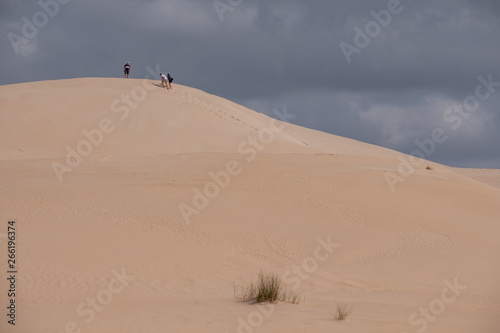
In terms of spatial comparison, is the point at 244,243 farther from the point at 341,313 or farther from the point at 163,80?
the point at 163,80

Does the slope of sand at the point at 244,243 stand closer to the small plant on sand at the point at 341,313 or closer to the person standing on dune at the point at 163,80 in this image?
the small plant on sand at the point at 341,313

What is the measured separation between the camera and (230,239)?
43.0 feet

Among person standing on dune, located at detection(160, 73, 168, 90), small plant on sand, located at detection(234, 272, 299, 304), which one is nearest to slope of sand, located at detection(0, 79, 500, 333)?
small plant on sand, located at detection(234, 272, 299, 304)

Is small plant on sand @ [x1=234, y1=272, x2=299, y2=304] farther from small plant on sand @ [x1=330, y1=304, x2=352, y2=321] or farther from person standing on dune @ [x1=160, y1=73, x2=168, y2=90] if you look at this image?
person standing on dune @ [x1=160, y1=73, x2=168, y2=90]

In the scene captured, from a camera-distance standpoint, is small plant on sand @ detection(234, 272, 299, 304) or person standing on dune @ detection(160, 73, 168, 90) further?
person standing on dune @ detection(160, 73, 168, 90)

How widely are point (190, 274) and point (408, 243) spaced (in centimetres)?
526

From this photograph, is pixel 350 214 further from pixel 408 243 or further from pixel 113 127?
pixel 113 127

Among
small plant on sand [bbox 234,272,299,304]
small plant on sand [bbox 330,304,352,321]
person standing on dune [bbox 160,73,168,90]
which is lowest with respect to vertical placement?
small plant on sand [bbox 330,304,352,321]

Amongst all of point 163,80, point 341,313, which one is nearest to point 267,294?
point 341,313

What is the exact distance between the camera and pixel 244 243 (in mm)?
12984

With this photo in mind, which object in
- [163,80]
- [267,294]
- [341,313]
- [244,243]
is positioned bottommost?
[341,313]

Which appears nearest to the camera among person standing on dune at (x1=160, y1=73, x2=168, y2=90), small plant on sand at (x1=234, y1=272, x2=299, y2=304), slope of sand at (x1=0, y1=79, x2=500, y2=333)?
slope of sand at (x1=0, y1=79, x2=500, y2=333)

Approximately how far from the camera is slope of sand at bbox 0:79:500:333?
8.73 meters

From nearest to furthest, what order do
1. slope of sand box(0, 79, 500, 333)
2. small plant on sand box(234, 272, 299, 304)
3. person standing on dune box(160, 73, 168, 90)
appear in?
slope of sand box(0, 79, 500, 333)
small plant on sand box(234, 272, 299, 304)
person standing on dune box(160, 73, 168, 90)
